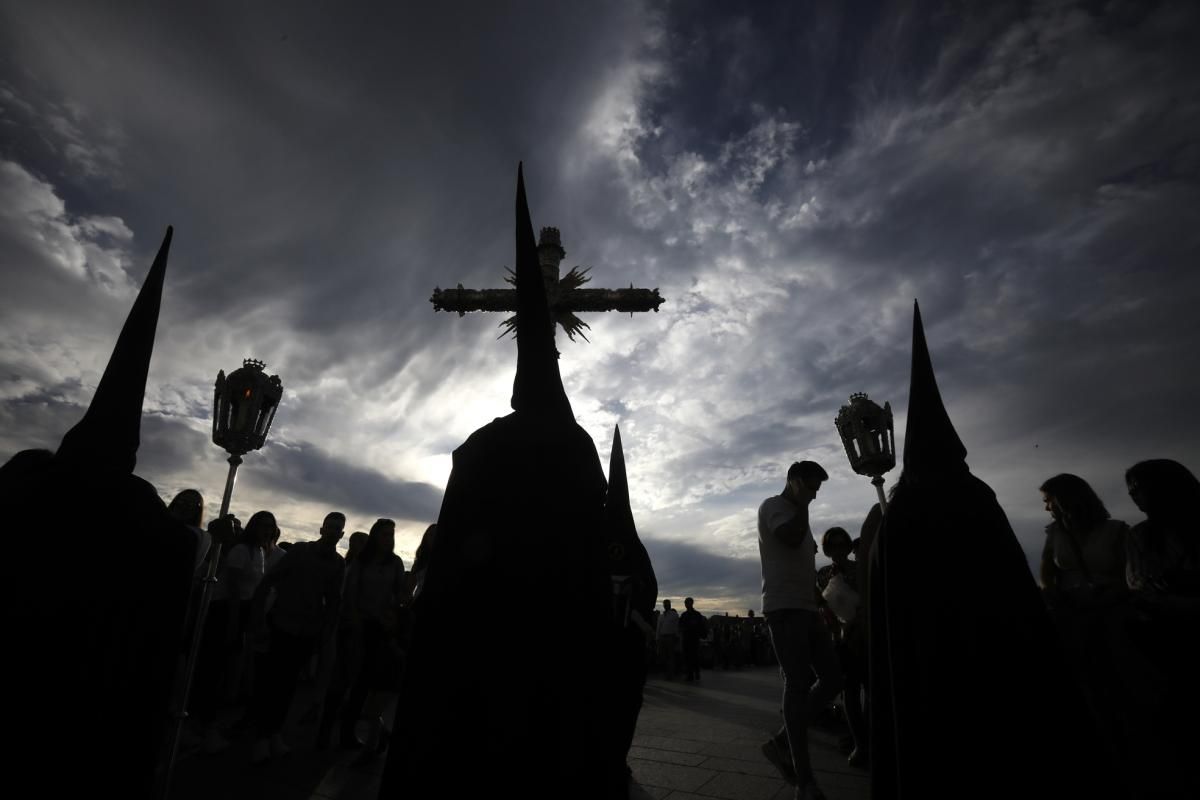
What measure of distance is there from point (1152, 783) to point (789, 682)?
1638 mm

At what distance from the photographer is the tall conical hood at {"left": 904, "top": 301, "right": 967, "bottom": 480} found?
7.66 ft

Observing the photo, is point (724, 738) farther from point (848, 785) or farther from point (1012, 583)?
point (1012, 583)

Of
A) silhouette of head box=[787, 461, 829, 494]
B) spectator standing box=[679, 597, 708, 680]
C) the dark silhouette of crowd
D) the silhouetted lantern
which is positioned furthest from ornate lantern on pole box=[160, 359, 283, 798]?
spectator standing box=[679, 597, 708, 680]

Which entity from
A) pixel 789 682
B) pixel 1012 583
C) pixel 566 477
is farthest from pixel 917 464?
pixel 789 682

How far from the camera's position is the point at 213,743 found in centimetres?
436

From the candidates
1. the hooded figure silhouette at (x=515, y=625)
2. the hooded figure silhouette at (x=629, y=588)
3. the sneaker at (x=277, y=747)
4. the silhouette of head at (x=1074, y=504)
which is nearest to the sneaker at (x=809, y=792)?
the hooded figure silhouette at (x=629, y=588)

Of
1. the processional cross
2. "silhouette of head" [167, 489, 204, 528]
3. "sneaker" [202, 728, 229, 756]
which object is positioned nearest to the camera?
"sneaker" [202, 728, 229, 756]

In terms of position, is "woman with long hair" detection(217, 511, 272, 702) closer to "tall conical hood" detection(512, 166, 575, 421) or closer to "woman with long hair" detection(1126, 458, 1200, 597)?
"tall conical hood" detection(512, 166, 575, 421)

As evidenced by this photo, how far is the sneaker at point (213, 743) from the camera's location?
14.2ft

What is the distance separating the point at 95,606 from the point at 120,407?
792 mm

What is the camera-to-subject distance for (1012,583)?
6.77ft

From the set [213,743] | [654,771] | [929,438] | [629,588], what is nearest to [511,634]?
[929,438]

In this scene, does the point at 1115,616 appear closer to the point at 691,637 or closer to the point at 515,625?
the point at 515,625

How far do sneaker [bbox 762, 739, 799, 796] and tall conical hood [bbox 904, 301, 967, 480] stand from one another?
99.8 inches
